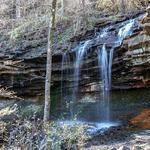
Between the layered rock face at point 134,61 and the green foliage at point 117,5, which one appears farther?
the green foliage at point 117,5

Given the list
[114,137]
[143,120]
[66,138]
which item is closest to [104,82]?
[143,120]

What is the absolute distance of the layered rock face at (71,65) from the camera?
1392 cm

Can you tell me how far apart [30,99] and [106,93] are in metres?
3.93

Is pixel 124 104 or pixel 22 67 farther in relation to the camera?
pixel 22 67

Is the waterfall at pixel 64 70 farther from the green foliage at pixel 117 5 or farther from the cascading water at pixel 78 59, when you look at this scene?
the green foliage at pixel 117 5

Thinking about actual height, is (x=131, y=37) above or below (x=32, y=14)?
below

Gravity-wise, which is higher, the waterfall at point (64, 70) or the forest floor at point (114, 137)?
the waterfall at point (64, 70)

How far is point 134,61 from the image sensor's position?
14062 mm

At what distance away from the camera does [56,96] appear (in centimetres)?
1680

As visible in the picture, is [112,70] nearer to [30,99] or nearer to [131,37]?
[131,37]

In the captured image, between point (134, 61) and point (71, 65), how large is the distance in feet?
10.1

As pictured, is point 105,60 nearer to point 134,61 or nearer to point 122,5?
point 134,61

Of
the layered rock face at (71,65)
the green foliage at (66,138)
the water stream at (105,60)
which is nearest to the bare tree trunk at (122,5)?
the layered rock face at (71,65)

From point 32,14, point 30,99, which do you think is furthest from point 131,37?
point 32,14
